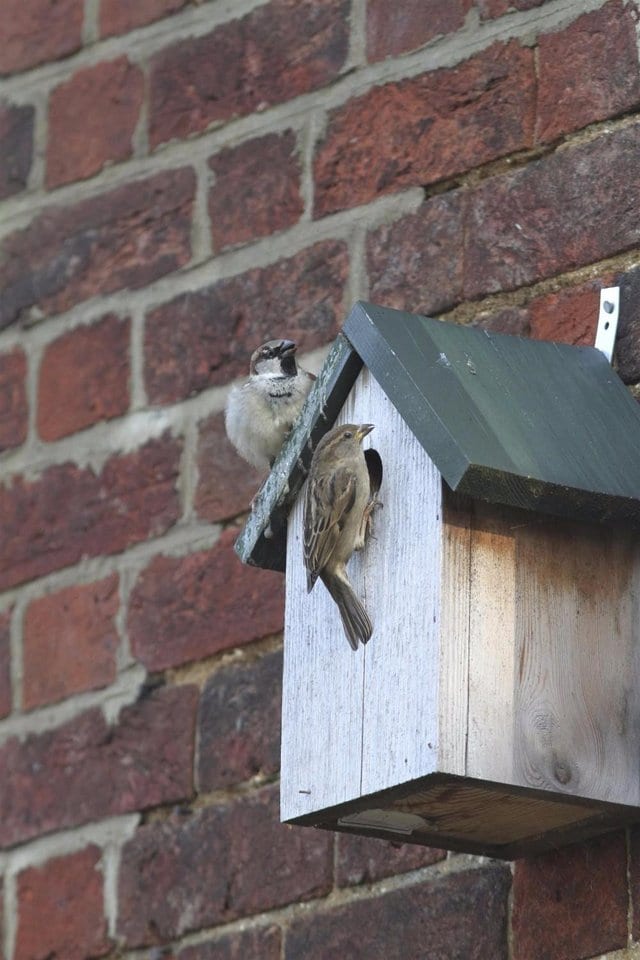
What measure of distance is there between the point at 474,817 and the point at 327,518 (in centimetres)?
49

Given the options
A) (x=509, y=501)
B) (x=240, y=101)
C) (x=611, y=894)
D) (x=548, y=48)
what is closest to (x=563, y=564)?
(x=509, y=501)

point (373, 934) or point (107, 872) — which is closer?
point (373, 934)

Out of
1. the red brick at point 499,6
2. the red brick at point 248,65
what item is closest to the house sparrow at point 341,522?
the red brick at point 499,6

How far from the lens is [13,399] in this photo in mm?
5211

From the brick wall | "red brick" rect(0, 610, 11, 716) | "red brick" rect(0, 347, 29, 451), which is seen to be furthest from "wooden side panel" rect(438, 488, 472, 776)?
"red brick" rect(0, 347, 29, 451)

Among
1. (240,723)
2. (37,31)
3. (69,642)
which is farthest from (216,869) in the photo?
(37,31)

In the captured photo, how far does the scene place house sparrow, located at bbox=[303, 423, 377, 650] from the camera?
12.1 feet

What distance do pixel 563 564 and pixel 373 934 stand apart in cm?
83

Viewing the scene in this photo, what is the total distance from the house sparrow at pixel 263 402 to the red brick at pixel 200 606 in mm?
167

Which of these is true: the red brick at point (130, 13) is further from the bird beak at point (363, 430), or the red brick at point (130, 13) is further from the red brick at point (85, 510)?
the bird beak at point (363, 430)

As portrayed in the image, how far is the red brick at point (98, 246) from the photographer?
5.01m

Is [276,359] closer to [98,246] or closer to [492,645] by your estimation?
[98,246]

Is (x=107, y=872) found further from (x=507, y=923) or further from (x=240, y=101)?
(x=240, y=101)

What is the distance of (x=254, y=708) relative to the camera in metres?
4.51
